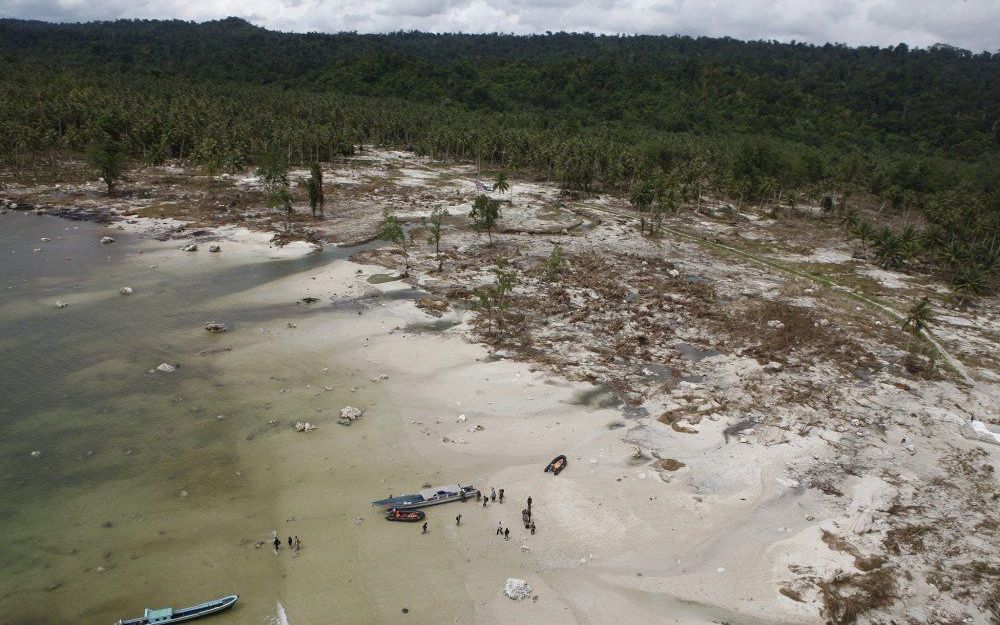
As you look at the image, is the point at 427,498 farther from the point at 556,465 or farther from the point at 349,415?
the point at 349,415

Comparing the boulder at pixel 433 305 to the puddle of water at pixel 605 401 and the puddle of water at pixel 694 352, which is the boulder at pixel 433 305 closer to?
the puddle of water at pixel 605 401

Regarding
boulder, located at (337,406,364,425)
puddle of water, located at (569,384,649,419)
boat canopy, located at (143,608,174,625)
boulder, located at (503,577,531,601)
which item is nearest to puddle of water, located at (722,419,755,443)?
puddle of water, located at (569,384,649,419)

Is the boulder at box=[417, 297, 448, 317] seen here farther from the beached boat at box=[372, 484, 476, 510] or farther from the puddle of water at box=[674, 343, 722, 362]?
the beached boat at box=[372, 484, 476, 510]

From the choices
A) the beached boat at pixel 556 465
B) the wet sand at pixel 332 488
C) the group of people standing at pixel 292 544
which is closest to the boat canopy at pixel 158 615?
the wet sand at pixel 332 488

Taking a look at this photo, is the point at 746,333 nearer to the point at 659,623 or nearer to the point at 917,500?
the point at 917,500

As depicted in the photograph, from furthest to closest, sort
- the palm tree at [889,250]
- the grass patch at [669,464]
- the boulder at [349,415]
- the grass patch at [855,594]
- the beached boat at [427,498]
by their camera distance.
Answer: the palm tree at [889,250] → the boulder at [349,415] → the grass patch at [669,464] → the beached boat at [427,498] → the grass patch at [855,594]

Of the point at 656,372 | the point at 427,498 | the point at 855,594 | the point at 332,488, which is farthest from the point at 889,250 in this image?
the point at 332,488
